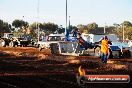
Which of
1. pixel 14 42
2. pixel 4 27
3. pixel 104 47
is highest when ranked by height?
pixel 4 27

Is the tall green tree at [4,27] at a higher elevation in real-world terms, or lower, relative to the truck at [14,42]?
higher

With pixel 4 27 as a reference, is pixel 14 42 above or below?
below

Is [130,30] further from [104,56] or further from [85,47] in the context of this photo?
[104,56]

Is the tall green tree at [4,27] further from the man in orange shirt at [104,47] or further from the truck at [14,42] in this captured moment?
the man in orange shirt at [104,47]

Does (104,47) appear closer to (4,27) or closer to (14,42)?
(14,42)

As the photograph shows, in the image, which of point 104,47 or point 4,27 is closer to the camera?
point 104,47

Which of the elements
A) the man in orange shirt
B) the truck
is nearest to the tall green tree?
the truck

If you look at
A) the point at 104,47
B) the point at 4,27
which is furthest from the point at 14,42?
the point at 4,27

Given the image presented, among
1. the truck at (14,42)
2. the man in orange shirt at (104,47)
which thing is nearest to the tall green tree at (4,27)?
the truck at (14,42)

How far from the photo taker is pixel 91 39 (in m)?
→ 39.9

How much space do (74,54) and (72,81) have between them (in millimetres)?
12982

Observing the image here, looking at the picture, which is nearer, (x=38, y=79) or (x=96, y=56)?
(x=38, y=79)

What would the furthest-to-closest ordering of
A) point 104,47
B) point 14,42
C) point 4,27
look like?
point 4,27, point 14,42, point 104,47

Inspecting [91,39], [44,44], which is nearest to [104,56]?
[44,44]
